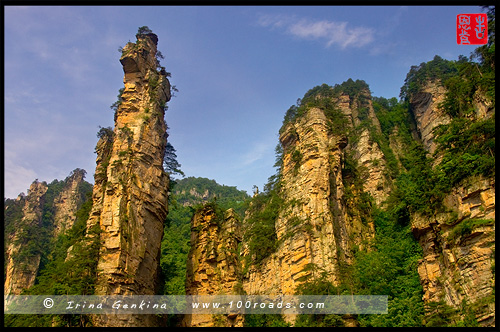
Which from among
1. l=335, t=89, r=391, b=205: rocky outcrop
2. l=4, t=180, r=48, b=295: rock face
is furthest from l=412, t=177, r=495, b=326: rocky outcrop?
l=4, t=180, r=48, b=295: rock face

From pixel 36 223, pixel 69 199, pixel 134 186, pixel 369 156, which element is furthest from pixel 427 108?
pixel 69 199

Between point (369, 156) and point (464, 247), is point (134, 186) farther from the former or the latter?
point (369, 156)

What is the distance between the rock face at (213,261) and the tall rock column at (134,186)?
2322 mm

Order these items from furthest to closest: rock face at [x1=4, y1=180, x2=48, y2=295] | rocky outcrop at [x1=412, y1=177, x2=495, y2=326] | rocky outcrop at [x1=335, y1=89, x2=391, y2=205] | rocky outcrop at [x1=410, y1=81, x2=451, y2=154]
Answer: rock face at [x1=4, y1=180, x2=48, y2=295] < rocky outcrop at [x1=410, y1=81, x2=451, y2=154] < rocky outcrop at [x1=335, y1=89, x2=391, y2=205] < rocky outcrop at [x1=412, y1=177, x2=495, y2=326]

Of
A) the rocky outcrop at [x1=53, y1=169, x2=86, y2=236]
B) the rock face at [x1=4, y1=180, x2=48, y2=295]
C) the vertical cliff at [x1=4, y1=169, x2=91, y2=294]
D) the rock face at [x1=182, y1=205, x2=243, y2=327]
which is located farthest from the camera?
the rocky outcrop at [x1=53, y1=169, x2=86, y2=236]

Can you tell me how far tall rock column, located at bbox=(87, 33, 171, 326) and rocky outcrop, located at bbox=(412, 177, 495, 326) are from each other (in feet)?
53.7

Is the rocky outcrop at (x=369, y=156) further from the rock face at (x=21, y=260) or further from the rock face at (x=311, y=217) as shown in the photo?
the rock face at (x=21, y=260)

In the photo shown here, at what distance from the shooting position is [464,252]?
807 inches

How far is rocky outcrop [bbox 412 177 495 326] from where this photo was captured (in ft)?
61.9

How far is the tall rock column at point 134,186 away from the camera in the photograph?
67.3ft

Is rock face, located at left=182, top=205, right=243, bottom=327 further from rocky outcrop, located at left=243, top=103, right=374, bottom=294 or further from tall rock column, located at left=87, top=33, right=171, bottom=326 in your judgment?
rocky outcrop, located at left=243, top=103, right=374, bottom=294
